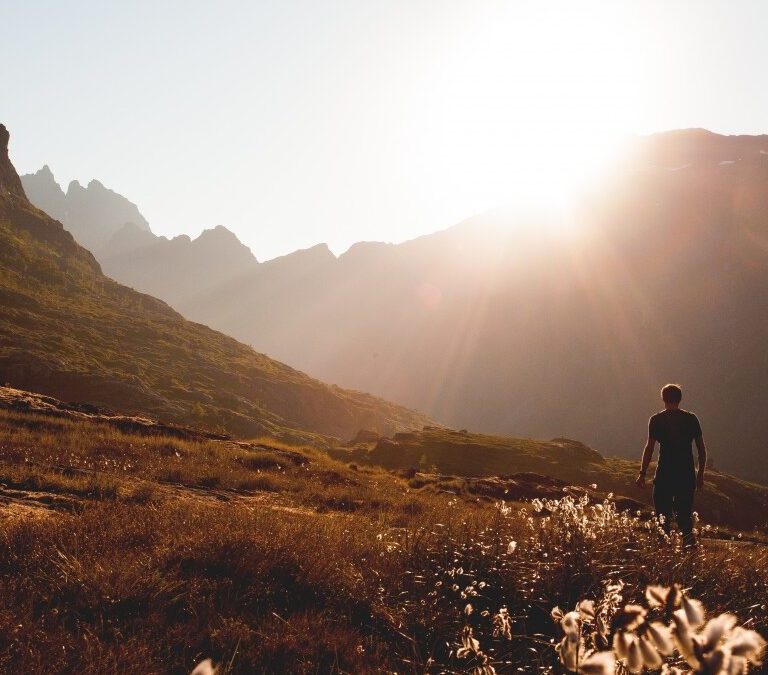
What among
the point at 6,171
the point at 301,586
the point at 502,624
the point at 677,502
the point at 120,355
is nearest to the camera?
the point at 502,624

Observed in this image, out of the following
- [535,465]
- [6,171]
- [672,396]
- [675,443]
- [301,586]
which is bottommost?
[535,465]

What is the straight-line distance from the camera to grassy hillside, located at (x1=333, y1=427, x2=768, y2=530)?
113 feet

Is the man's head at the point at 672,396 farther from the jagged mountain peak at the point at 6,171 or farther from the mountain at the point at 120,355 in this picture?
the jagged mountain peak at the point at 6,171

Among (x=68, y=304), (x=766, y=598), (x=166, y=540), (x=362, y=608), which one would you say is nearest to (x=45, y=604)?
(x=166, y=540)

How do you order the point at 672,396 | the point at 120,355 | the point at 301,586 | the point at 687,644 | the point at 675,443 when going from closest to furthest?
1. the point at 687,644
2. the point at 301,586
3. the point at 675,443
4. the point at 672,396
5. the point at 120,355

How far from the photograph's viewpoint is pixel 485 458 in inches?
1537

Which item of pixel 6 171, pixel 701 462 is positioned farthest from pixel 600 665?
pixel 6 171

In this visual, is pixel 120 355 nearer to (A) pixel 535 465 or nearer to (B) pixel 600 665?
(A) pixel 535 465

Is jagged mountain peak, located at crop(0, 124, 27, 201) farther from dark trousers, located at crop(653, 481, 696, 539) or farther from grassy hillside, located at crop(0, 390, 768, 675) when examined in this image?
dark trousers, located at crop(653, 481, 696, 539)

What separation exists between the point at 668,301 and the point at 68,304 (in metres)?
185

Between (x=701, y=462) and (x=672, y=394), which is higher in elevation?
(x=672, y=394)

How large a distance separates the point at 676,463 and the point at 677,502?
0.60 meters

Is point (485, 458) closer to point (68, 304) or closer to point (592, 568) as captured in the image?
point (592, 568)

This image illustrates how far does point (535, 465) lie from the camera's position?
38938 mm
